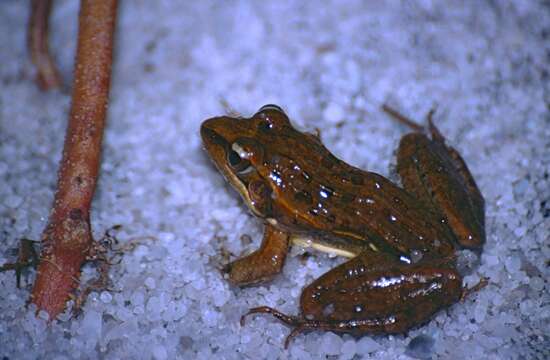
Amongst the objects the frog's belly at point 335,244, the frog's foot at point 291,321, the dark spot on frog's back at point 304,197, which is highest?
the dark spot on frog's back at point 304,197

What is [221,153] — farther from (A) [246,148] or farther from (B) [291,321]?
(B) [291,321]

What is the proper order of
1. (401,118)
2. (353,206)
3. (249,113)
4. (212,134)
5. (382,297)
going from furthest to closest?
1. (249,113)
2. (401,118)
3. (212,134)
4. (353,206)
5. (382,297)

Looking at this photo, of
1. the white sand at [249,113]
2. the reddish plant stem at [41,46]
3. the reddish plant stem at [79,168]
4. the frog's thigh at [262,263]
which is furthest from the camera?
the reddish plant stem at [41,46]

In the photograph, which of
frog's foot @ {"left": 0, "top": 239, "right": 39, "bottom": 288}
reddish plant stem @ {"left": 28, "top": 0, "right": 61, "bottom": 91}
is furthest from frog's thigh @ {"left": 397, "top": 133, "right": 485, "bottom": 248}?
reddish plant stem @ {"left": 28, "top": 0, "right": 61, "bottom": 91}

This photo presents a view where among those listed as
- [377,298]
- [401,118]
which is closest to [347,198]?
[377,298]

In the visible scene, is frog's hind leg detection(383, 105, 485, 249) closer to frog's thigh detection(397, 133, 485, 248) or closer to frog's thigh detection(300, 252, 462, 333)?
frog's thigh detection(397, 133, 485, 248)

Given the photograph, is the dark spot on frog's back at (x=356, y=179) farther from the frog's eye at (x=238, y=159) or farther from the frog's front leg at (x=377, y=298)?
the frog's eye at (x=238, y=159)

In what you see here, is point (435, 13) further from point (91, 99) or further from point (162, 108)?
point (91, 99)

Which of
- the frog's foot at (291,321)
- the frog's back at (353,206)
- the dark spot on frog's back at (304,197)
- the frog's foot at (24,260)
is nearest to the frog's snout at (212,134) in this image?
the frog's back at (353,206)
